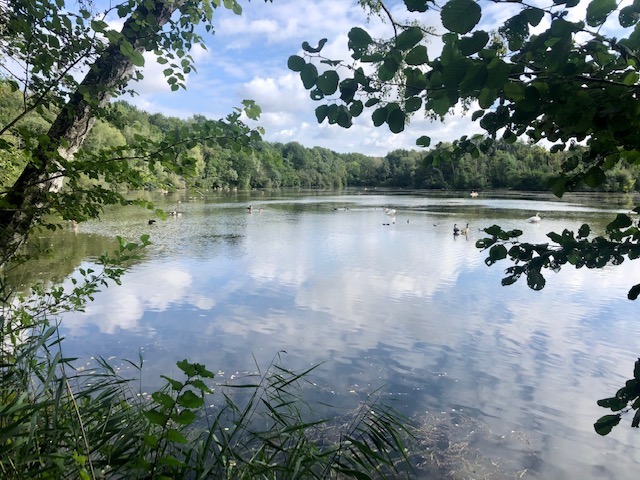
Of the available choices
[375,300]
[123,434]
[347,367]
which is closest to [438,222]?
[375,300]

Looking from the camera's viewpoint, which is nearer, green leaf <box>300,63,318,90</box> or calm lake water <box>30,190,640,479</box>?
green leaf <box>300,63,318,90</box>

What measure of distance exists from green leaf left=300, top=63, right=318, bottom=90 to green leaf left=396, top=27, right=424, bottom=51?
0.26m

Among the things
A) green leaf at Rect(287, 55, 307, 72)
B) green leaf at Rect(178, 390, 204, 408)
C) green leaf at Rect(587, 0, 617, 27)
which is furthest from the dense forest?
green leaf at Rect(178, 390, 204, 408)

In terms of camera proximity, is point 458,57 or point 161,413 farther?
point 161,413

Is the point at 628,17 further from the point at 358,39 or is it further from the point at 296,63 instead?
the point at 296,63

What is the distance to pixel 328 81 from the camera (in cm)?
123

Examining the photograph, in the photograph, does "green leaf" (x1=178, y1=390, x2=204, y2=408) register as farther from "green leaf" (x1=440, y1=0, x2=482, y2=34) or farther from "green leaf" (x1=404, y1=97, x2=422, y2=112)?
"green leaf" (x1=440, y1=0, x2=482, y2=34)

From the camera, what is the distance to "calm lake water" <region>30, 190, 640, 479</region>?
4.93 meters


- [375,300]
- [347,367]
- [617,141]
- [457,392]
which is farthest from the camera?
[375,300]

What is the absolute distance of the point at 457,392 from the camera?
5.93 m

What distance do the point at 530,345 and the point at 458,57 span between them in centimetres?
808

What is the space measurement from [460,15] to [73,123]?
269cm

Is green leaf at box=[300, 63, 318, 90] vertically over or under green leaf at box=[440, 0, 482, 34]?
under

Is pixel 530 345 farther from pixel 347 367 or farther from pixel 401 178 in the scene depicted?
pixel 401 178
